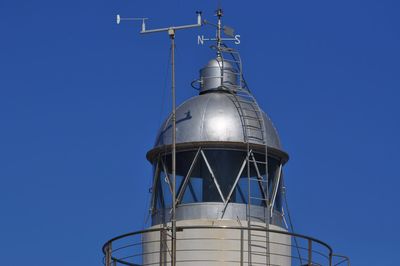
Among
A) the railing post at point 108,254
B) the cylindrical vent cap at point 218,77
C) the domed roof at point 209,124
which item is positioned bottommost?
the railing post at point 108,254

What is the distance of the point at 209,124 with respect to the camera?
36656 millimetres

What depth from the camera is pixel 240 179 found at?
3659 centimetres

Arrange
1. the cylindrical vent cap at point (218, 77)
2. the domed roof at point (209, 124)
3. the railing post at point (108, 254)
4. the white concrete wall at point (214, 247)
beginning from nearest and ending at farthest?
1. the white concrete wall at point (214, 247)
2. the railing post at point (108, 254)
3. the domed roof at point (209, 124)
4. the cylindrical vent cap at point (218, 77)

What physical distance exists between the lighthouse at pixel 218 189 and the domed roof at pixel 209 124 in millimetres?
27

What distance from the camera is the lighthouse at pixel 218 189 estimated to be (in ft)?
117

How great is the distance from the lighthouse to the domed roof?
0.03 m

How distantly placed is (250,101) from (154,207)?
13.1 feet

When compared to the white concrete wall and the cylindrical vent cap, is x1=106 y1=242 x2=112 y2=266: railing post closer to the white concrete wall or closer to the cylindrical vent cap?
the white concrete wall

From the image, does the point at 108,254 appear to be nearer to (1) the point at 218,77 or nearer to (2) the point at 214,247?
(2) the point at 214,247

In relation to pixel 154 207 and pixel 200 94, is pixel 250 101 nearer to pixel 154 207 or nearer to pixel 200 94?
pixel 200 94

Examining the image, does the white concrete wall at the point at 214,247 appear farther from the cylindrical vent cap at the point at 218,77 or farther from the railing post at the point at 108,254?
the cylindrical vent cap at the point at 218,77

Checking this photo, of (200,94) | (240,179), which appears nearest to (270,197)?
(240,179)

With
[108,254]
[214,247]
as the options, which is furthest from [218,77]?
[108,254]

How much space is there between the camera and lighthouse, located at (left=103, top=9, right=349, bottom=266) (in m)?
35.6
